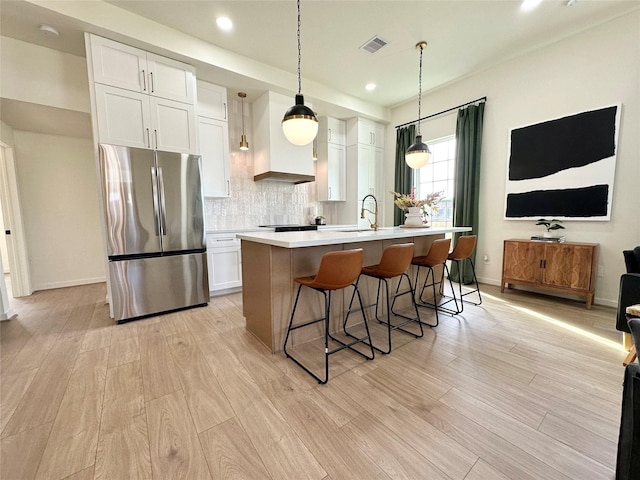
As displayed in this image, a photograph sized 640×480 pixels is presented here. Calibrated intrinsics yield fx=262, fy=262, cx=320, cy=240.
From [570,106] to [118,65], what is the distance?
531 centimetres

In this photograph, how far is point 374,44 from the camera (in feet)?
11.0

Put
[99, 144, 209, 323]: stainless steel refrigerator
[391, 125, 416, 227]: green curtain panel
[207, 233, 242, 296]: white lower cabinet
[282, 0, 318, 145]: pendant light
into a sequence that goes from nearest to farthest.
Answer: [282, 0, 318, 145]: pendant light
[99, 144, 209, 323]: stainless steel refrigerator
[207, 233, 242, 296]: white lower cabinet
[391, 125, 416, 227]: green curtain panel

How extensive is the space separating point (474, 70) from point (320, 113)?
2.56 metres

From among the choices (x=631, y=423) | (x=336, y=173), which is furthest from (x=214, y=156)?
(x=631, y=423)

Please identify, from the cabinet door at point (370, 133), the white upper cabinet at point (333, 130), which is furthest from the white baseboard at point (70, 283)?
the cabinet door at point (370, 133)

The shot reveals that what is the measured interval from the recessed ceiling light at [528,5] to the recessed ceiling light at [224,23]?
10.2 feet

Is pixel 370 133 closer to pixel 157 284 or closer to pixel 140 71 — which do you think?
pixel 140 71

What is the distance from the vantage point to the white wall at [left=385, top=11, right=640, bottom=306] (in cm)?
290

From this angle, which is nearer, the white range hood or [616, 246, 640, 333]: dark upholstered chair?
[616, 246, 640, 333]: dark upholstered chair

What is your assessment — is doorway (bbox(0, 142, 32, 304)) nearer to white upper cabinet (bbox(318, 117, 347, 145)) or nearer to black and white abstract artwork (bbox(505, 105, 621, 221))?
white upper cabinet (bbox(318, 117, 347, 145))

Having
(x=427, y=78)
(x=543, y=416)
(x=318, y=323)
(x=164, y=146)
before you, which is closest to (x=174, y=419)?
(x=318, y=323)

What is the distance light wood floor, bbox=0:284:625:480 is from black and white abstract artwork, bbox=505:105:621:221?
5.27 feet

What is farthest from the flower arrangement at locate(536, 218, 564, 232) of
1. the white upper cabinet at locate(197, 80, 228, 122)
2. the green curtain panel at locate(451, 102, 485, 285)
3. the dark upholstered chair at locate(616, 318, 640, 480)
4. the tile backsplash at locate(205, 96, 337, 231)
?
the white upper cabinet at locate(197, 80, 228, 122)

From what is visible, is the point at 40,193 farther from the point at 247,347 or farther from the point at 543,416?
the point at 543,416
